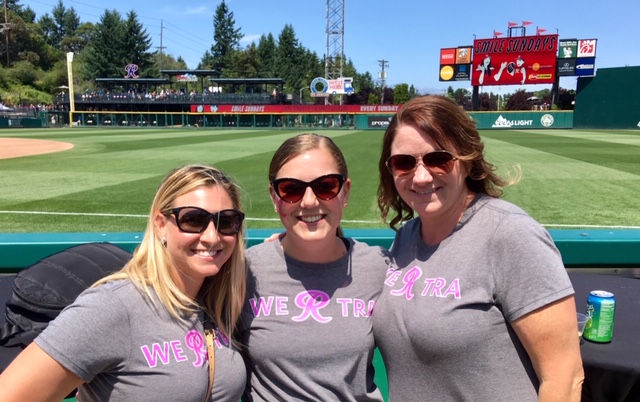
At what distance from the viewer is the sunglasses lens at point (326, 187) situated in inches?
84.4

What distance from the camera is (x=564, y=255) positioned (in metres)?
3.24

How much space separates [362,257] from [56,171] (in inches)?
521

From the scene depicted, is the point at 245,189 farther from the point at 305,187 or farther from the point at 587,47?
the point at 587,47

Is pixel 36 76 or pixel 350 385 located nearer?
pixel 350 385

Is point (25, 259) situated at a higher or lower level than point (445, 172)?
lower

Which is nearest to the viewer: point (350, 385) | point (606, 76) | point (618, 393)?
point (350, 385)

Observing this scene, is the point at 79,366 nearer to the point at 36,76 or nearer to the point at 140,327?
the point at 140,327

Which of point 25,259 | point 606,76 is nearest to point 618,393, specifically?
point 25,259

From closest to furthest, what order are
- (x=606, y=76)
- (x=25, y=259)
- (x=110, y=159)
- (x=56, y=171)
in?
(x=25, y=259) → (x=56, y=171) → (x=110, y=159) → (x=606, y=76)

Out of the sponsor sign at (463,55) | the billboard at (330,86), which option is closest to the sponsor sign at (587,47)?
the sponsor sign at (463,55)

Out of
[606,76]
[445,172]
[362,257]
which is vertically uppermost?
[606,76]

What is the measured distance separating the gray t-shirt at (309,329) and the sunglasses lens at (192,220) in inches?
14.6

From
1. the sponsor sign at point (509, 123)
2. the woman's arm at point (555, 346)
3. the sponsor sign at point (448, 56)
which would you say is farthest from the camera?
the sponsor sign at point (448, 56)

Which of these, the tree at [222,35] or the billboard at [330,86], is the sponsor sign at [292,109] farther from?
the tree at [222,35]
